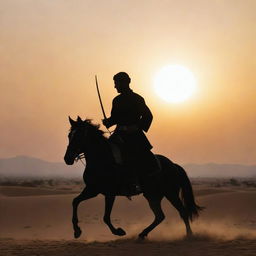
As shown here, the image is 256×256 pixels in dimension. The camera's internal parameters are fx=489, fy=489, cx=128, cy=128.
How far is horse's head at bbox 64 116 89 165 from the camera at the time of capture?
30.8ft

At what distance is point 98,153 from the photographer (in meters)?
9.78

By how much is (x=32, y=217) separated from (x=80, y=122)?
11417 millimetres

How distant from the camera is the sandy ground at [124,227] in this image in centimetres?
958

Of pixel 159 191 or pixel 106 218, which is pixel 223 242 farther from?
pixel 106 218

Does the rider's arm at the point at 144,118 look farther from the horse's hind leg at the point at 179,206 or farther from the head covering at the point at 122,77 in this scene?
the horse's hind leg at the point at 179,206

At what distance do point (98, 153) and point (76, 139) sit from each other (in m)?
0.57

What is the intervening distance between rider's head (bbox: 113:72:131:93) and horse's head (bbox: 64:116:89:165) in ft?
3.87

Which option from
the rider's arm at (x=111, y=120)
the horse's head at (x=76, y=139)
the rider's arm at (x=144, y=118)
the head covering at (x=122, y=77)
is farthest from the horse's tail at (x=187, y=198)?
the horse's head at (x=76, y=139)

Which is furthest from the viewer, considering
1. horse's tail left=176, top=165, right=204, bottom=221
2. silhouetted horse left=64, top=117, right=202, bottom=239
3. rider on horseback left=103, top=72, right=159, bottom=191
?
horse's tail left=176, top=165, right=204, bottom=221

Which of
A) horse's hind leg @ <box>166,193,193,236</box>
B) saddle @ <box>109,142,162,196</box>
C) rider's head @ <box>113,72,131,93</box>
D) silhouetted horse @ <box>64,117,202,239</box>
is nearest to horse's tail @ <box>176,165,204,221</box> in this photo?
horse's hind leg @ <box>166,193,193,236</box>

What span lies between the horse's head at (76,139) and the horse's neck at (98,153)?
19 cm

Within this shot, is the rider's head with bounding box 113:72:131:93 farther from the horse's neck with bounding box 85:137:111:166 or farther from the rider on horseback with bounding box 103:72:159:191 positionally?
the horse's neck with bounding box 85:137:111:166

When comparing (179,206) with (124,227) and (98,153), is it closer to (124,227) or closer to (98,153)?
(98,153)

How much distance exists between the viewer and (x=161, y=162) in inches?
429
